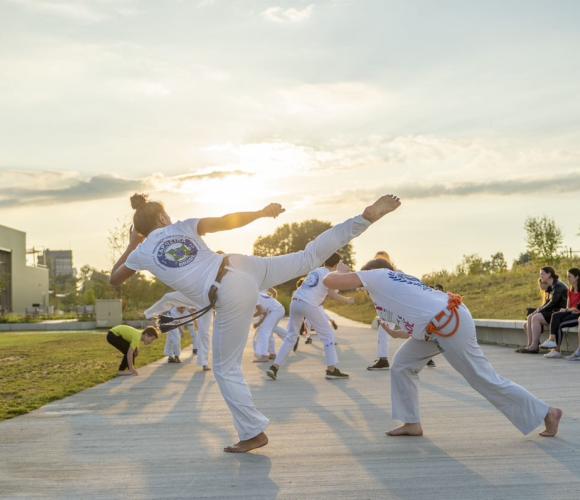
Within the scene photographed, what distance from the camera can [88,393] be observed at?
11.5 meters

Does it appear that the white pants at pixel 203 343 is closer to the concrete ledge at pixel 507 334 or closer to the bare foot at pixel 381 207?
the concrete ledge at pixel 507 334

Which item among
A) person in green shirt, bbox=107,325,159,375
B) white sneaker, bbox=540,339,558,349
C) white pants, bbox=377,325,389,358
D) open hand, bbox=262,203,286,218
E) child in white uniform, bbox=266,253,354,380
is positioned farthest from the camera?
white sneaker, bbox=540,339,558,349

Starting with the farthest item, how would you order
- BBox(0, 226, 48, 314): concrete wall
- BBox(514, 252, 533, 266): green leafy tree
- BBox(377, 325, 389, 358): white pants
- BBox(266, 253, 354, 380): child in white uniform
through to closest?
BBox(0, 226, 48, 314): concrete wall, BBox(514, 252, 533, 266): green leafy tree, BBox(377, 325, 389, 358): white pants, BBox(266, 253, 354, 380): child in white uniform

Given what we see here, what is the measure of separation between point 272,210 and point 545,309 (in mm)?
11343

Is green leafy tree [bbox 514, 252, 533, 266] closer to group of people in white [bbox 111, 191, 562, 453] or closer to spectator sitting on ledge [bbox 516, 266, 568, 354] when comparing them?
spectator sitting on ledge [bbox 516, 266, 568, 354]

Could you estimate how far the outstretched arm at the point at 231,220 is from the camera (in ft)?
20.7

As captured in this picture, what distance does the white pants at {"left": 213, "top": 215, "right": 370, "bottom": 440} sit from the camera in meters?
6.49

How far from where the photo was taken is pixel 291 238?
12450cm

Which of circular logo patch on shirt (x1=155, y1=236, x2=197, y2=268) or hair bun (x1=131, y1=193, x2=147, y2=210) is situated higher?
hair bun (x1=131, y1=193, x2=147, y2=210)

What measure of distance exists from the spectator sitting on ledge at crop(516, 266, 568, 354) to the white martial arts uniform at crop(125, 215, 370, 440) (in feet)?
34.9

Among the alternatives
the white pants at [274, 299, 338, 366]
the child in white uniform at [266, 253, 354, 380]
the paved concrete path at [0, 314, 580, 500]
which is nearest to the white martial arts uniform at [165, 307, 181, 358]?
the white pants at [274, 299, 338, 366]

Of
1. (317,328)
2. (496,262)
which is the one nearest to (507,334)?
(317,328)

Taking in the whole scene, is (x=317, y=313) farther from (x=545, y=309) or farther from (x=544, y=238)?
(x=544, y=238)

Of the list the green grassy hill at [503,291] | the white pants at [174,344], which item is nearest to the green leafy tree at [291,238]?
the green grassy hill at [503,291]
